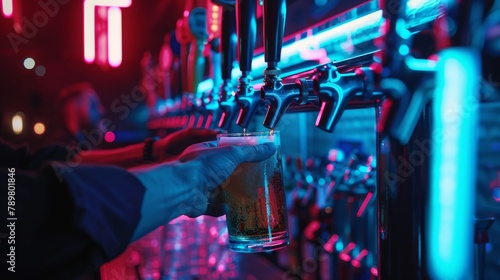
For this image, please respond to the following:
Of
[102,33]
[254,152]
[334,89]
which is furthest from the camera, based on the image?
[102,33]

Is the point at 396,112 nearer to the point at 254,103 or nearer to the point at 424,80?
the point at 424,80

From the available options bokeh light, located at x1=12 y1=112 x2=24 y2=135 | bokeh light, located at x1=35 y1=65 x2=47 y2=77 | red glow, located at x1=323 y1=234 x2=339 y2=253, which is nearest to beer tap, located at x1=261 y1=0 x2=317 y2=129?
red glow, located at x1=323 y1=234 x2=339 y2=253

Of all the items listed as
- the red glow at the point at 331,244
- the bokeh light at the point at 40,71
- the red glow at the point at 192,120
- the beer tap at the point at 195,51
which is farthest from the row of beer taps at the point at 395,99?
the bokeh light at the point at 40,71

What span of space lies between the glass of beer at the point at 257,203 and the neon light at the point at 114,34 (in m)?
4.64

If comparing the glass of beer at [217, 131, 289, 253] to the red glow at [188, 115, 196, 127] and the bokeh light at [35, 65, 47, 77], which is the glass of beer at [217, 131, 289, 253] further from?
the bokeh light at [35, 65, 47, 77]

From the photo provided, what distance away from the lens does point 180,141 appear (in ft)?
4.59

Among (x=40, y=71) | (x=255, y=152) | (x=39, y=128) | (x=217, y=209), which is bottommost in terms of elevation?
(x=217, y=209)

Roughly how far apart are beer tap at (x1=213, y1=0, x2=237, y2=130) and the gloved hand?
35 centimetres

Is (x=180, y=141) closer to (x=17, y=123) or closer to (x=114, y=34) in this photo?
(x=114, y=34)

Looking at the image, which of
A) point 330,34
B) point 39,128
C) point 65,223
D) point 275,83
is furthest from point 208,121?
point 39,128

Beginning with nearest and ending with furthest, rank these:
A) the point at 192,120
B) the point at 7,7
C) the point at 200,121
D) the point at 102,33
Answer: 1. the point at 200,121
2. the point at 192,120
3. the point at 7,7
4. the point at 102,33

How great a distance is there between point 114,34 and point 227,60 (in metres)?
4.42

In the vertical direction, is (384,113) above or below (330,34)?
below

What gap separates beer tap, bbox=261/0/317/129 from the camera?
81cm
